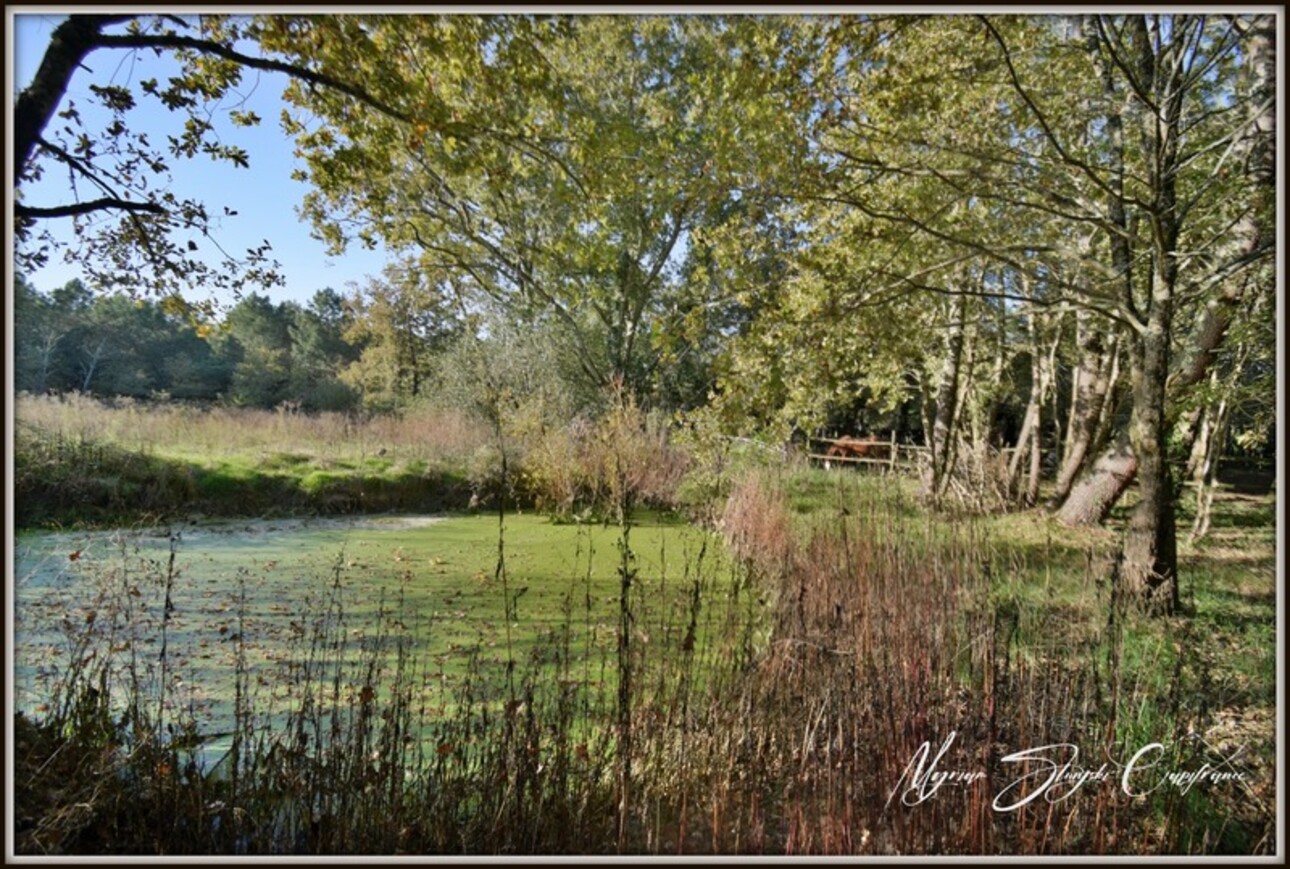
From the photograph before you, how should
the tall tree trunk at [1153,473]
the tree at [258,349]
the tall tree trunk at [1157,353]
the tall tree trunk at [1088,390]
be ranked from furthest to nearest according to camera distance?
the tall tree trunk at [1088,390] < the tall tree trunk at [1153,473] < the tall tree trunk at [1157,353] < the tree at [258,349]

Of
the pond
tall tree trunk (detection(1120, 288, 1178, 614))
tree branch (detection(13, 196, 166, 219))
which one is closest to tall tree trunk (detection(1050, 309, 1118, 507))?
tall tree trunk (detection(1120, 288, 1178, 614))

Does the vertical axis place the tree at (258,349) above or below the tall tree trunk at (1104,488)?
above

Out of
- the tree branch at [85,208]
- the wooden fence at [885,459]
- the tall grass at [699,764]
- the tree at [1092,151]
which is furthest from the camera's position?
the wooden fence at [885,459]

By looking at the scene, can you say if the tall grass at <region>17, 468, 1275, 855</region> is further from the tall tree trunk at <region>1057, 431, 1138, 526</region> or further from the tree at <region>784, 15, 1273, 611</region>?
the tall tree trunk at <region>1057, 431, 1138, 526</region>

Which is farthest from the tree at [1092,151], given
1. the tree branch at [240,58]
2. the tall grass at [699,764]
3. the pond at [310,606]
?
the pond at [310,606]

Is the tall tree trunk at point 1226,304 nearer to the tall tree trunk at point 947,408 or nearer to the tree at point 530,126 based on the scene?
the tall tree trunk at point 947,408

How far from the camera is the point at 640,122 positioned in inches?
195

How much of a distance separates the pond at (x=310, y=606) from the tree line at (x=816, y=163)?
136 centimetres

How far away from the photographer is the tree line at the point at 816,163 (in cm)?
246

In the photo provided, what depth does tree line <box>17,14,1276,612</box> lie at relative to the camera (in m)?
2.46

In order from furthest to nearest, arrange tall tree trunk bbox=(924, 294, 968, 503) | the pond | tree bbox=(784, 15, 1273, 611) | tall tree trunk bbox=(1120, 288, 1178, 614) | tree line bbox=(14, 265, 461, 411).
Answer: tall tree trunk bbox=(924, 294, 968, 503)
tall tree trunk bbox=(1120, 288, 1178, 614)
tree bbox=(784, 15, 1273, 611)
the pond
tree line bbox=(14, 265, 461, 411)

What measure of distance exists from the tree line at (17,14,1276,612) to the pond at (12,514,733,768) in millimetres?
1361

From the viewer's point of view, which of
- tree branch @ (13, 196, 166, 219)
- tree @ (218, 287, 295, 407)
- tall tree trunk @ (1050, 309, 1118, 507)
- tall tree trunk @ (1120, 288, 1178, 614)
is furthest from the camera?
tall tree trunk @ (1050, 309, 1118, 507)

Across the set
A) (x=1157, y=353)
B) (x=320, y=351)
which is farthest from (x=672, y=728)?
(x=1157, y=353)
